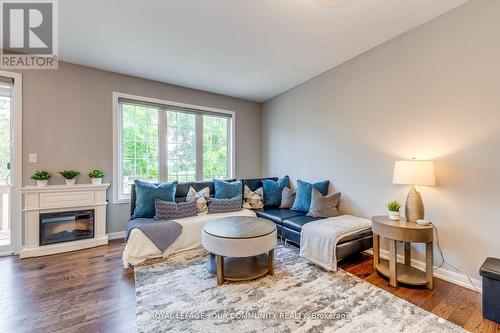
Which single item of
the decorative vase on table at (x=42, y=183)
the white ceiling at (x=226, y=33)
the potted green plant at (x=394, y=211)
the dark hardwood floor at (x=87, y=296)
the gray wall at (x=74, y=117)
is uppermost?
the white ceiling at (x=226, y=33)

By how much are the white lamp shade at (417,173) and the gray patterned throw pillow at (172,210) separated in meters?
2.65

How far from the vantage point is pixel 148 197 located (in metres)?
3.18

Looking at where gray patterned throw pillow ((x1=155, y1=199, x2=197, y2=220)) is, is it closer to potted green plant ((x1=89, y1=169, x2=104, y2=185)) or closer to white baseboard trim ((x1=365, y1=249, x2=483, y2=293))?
potted green plant ((x1=89, y1=169, x2=104, y2=185))

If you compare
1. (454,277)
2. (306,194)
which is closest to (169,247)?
(306,194)

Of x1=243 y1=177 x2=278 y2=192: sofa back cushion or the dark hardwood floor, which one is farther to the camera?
x1=243 y1=177 x2=278 y2=192: sofa back cushion

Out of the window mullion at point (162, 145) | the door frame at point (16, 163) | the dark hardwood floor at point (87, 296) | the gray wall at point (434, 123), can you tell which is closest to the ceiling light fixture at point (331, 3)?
the gray wall at point (434, 123)

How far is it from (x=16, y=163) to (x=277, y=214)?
359 centimetres

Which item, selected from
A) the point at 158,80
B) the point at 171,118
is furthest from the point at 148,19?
the point at 171,118

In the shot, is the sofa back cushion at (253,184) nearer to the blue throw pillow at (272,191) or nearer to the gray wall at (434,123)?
the blue throw pillow at (272,191)

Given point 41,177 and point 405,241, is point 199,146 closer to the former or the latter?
point 41,177

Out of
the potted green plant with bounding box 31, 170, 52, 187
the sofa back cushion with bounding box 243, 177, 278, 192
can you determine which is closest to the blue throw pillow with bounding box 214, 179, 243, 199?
the sofa back cushion with bounding box 243, 177, 278, 192

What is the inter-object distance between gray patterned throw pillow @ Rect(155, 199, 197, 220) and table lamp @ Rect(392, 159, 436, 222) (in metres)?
2.63

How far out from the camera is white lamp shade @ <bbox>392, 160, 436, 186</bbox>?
2.23 metres

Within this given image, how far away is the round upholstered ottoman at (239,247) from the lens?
2238 mm
